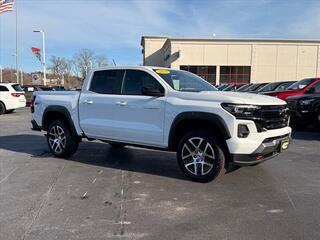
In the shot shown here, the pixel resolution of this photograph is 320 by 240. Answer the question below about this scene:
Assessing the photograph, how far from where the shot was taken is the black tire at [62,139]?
326 inches

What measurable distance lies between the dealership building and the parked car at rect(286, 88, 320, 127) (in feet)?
140

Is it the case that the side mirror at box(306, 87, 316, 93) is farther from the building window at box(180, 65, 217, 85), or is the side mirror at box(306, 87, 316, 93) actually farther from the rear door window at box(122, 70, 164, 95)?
the building window at box(180, 65, 217, 85)

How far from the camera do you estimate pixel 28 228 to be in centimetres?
448

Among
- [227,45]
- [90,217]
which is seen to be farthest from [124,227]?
[227,45]

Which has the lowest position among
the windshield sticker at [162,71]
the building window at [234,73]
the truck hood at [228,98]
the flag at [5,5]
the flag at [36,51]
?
the truck hood at [228,98]

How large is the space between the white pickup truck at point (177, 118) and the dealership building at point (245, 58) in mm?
47710

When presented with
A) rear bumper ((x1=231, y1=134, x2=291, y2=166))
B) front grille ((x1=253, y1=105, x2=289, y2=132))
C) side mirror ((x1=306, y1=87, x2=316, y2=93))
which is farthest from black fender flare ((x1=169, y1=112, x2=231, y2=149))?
side mirror ((x1=306, y1=87, x2=316, y2=93))

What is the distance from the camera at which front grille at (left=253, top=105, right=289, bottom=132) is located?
19.4 ft

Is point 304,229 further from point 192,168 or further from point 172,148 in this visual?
point 172,148

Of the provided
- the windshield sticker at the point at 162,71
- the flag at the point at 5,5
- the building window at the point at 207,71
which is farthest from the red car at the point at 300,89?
the building window at the point at 207,71

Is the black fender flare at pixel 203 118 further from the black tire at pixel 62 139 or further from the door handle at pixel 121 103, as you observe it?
the black tire at pixel 62 139

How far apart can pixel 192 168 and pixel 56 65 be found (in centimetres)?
7842

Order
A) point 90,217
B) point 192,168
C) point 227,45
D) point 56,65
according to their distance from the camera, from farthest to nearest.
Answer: point 56,65, point 227,45, point 192,168, point 90,217

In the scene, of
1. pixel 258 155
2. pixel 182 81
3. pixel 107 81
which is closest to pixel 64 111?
pixel 107 81
